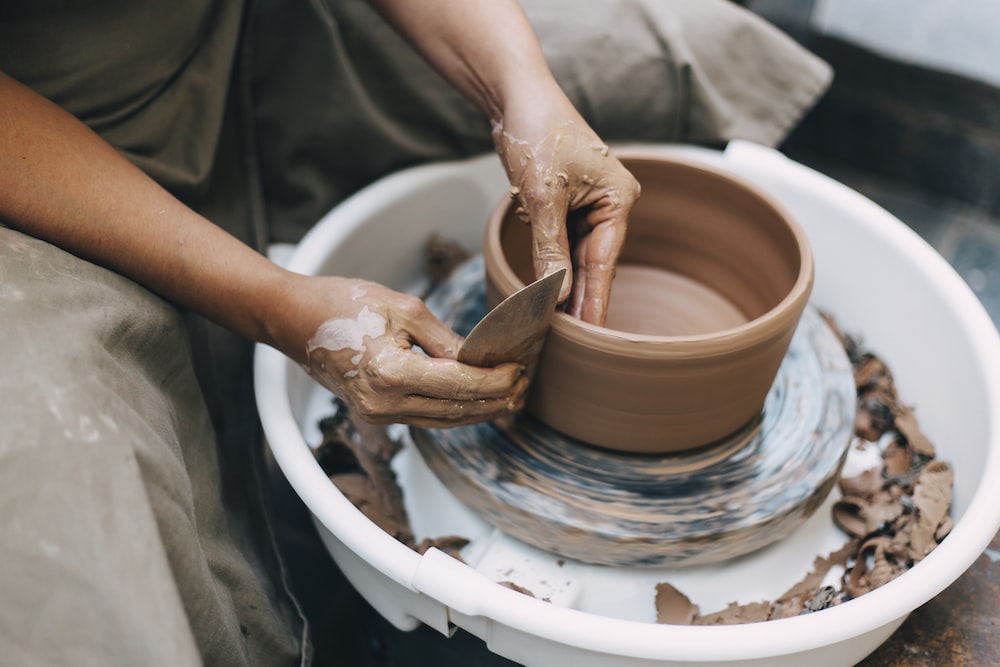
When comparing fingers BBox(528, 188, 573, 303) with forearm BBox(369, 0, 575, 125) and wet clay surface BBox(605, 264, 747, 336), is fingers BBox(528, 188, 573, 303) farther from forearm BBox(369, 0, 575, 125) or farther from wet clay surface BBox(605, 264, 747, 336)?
wet clay surface BBox(605, 264, 747, 336)

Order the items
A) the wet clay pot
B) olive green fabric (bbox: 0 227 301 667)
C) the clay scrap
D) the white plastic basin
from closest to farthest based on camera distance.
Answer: olive green fabric (bbox: 0 227 301 667) < the white plastic basin < the wet clay pot < the clay scrap

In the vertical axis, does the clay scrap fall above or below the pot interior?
below

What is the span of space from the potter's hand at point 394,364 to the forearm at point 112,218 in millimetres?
94

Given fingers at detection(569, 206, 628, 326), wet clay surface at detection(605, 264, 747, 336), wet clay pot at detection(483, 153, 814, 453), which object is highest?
fingers at detection(569, 206, 628, 326)

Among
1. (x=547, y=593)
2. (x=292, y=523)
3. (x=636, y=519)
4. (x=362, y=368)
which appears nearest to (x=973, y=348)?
(x=636, y=519)

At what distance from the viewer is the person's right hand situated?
0.93 m

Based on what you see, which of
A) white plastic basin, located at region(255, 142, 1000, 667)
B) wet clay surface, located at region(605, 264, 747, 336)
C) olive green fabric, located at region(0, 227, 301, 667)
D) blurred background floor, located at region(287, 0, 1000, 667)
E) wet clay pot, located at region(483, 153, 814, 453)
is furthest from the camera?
blurred background floor, located at region(287, 0, 1000, 667)

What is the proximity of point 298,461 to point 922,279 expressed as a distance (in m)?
0.97

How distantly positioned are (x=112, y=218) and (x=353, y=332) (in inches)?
11.9

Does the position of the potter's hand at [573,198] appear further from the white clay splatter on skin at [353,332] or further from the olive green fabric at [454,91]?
the olive green fabric at [454,91]

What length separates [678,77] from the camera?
4.71ft

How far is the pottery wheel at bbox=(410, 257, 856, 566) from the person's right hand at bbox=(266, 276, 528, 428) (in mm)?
125

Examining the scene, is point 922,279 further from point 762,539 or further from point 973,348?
point 762,539

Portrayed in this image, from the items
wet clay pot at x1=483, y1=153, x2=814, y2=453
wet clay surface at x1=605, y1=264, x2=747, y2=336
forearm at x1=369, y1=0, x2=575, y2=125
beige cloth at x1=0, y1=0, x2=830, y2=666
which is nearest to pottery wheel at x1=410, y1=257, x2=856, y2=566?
wet clay pot at x1=483, y1=153, x2=814, y2=453
